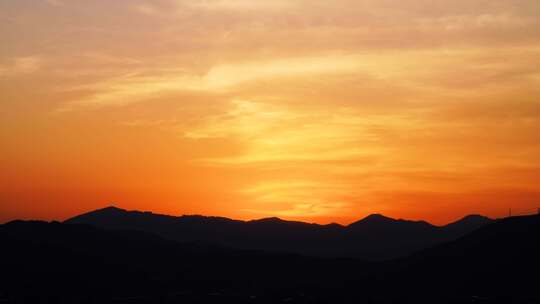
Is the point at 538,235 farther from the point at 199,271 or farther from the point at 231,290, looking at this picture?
the point at 199,271

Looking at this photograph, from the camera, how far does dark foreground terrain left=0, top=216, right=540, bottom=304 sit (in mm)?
137000

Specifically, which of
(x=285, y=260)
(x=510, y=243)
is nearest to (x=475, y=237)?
(x=510, y=243)

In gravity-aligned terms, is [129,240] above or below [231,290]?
above

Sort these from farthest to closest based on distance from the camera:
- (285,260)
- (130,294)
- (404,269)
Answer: (285,260)
(404,269)
(130,294)

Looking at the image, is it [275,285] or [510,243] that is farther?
[275,285]

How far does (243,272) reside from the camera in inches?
6939

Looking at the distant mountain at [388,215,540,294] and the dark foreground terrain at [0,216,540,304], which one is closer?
the dark foreground terrain at [0,216,540,304]

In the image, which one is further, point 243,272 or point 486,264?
point 243,272

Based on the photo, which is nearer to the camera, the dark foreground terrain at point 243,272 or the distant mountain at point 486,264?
the dark foreground terrain at point 243,272

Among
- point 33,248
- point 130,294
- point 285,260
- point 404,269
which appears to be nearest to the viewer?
point 130,294

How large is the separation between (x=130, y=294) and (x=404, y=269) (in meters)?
50.5

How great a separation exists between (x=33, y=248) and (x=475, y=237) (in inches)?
3452

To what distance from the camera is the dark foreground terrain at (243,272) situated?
13700 cm

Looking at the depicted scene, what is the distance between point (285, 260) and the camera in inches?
7308
